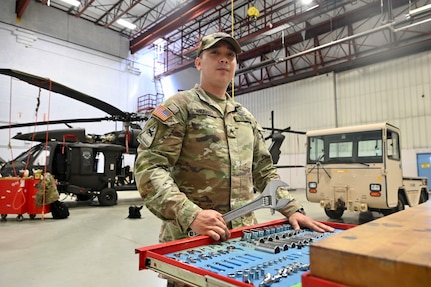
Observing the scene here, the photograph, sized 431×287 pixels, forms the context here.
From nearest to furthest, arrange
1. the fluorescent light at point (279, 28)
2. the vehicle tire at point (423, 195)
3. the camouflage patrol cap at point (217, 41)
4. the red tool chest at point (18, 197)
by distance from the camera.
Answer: the camouflage patrol cap at point (217, 41) → the red tool chest at point (18, 197) → the vehicle tire at point (423, 195) → the fluorescent light at point (279, 28)

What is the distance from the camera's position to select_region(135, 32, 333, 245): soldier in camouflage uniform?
1213mm

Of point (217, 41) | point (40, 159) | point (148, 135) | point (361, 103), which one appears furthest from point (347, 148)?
point (361, 103)

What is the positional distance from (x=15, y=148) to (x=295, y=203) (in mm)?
13483

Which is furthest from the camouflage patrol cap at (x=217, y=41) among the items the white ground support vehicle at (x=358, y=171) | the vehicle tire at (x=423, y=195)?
the vehicle tire at (x=423, y=195)

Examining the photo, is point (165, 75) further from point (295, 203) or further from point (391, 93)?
point (295, 203)

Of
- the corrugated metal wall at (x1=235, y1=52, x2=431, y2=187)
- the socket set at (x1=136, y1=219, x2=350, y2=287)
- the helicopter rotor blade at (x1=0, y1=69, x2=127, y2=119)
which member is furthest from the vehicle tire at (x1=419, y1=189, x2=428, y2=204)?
the helicopter rotor blade at (x1=0, y1=69, x2=127, y2=119)

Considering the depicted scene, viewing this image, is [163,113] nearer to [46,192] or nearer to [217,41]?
[217,41]

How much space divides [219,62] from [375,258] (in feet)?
3.88

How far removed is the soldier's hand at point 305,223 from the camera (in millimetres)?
1276

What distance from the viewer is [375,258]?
0.47 meters

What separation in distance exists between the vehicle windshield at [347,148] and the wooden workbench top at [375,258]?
193 inches

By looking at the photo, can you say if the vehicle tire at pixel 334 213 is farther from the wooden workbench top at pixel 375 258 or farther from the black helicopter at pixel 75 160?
the wooden workbench top at pixel 375 258

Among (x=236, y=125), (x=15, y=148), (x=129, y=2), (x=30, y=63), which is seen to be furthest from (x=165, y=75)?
(x=236, y=125)

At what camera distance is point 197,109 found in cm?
143
